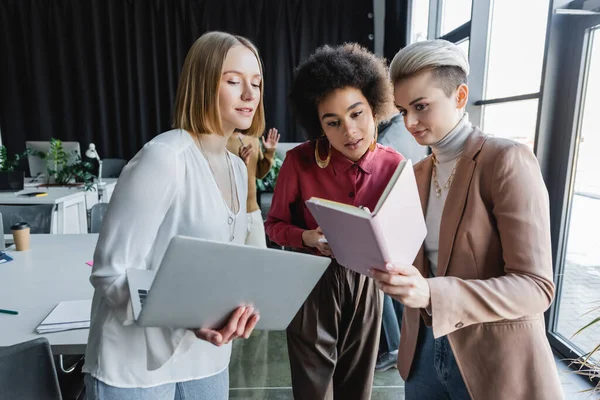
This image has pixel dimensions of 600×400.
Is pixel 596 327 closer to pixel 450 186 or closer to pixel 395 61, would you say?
pixel 450 186

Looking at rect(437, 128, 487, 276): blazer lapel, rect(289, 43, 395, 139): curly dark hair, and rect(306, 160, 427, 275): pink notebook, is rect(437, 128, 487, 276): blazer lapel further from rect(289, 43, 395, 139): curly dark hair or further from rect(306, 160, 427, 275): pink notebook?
rect(289, 43, 395, 139): curly dark hair

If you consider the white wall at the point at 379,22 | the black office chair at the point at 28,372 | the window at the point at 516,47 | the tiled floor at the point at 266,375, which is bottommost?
the tiled floor at the point at 266,375

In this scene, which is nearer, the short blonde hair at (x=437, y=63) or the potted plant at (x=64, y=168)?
the short blonde hair at (x=437, y=63)

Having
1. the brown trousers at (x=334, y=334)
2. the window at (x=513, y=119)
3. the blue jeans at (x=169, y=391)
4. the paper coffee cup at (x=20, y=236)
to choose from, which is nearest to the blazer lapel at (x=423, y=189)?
the brown trousers at (x=334, y=334)

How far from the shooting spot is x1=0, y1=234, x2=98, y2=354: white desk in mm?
1203

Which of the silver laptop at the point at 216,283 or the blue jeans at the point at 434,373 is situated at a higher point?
the silver laptop at the point at 216,283

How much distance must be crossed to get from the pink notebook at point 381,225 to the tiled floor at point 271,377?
157 cm

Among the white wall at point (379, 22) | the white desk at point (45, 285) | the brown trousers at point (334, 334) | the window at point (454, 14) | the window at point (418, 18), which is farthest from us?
the white wall at point (379, 22)

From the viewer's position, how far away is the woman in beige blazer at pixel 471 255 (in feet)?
2.56

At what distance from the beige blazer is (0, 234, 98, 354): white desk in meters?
1.05

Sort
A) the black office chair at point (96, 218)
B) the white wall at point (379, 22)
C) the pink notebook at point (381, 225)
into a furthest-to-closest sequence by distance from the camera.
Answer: the white wall at point (379, 22), the black office chair at point (96, 218), the pink notebook at point (381, 225)

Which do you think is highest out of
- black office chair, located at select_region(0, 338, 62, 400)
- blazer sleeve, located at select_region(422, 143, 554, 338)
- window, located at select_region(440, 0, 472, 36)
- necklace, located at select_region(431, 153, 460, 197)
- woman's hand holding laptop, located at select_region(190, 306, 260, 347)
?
window, located at select_region(440, 0, 472, 36)

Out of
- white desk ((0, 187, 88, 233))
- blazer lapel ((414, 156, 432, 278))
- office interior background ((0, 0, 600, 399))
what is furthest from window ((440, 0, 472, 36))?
white desk ((0, 187, 88, 233))

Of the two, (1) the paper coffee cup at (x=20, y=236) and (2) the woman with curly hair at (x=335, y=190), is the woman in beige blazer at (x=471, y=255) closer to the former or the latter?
(2) the woman with curly hair at (x=335, y=190)
